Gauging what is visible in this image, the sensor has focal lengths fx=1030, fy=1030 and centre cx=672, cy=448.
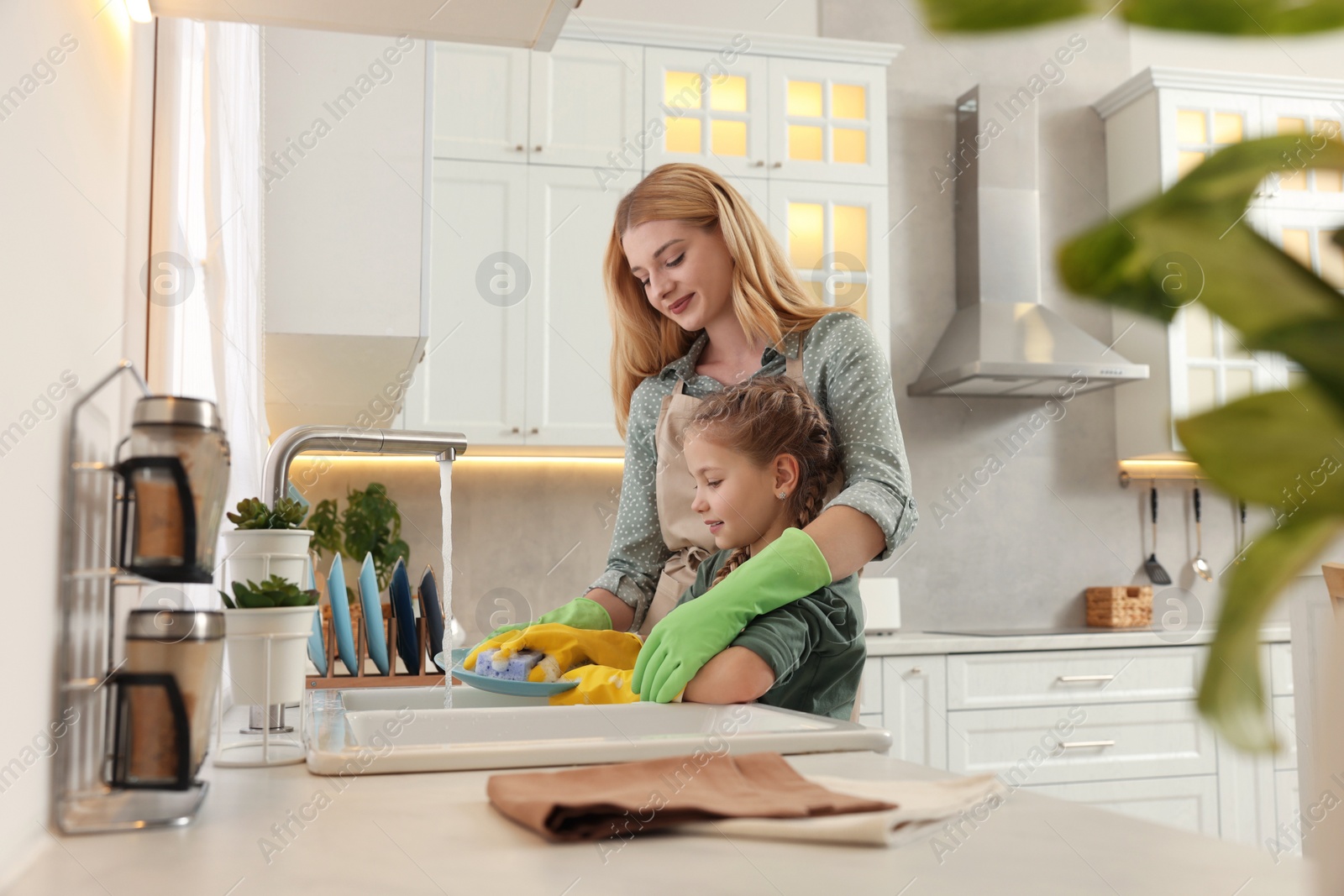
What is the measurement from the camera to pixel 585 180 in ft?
8.98

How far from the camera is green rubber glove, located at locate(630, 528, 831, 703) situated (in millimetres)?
837

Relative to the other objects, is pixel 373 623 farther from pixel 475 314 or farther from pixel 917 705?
pixel 917 705

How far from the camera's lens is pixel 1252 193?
0.15 m

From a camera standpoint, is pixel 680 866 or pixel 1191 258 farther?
pixel 680 866

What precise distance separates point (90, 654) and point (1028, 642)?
2.50 m

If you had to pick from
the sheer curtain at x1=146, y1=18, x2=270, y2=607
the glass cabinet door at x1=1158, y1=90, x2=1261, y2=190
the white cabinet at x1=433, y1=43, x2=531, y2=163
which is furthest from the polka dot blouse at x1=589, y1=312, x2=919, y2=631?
the glass cabinet door at x1=1158, y1=90, x2=1261, y2=190

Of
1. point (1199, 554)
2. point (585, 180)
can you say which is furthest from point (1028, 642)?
point (585, 180)

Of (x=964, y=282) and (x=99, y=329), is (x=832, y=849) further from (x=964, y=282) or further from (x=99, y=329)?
(x=964, y=282)

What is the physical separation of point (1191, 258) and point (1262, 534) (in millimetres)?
44

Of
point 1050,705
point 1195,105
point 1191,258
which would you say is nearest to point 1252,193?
point 1191,258

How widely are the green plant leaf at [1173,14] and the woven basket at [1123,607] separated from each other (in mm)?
3279

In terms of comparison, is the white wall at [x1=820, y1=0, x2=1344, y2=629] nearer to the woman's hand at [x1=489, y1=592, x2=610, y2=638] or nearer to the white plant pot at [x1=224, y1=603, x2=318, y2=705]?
the woman's hand at [x1=489, y1=592, x2=610, y2=638]

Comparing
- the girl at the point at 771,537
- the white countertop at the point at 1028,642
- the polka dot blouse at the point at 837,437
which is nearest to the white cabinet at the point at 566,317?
the white countertop at the point at 1028,642

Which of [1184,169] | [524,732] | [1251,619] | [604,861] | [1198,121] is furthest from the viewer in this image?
[1198,121]
